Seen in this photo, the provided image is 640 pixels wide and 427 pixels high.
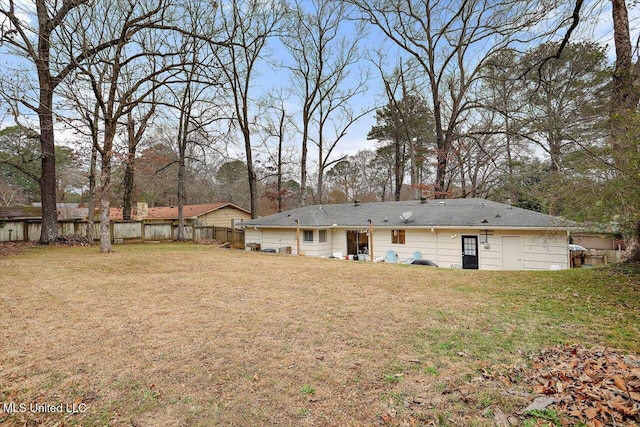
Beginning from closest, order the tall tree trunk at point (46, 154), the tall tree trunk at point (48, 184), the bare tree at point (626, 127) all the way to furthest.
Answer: the bare tree at point (626, 127)
the tall tree trunk at point (46, 154)
the tall tree trunk at point (48, 184)

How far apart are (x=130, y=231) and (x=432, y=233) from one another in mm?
16288

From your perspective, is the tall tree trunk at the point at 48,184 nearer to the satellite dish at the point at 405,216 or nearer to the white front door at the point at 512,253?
the satellite dish at the point at 405,216

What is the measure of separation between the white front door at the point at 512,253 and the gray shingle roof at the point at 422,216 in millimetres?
747

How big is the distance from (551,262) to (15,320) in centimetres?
1417

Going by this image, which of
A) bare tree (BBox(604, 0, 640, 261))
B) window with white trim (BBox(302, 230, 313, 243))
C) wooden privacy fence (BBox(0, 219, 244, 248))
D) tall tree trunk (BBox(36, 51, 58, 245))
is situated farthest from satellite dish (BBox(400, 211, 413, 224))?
tall tree trunk (BBox(36, 51, 58, 245))

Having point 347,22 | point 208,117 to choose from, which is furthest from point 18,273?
point 347,22

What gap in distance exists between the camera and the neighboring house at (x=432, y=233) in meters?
11.2

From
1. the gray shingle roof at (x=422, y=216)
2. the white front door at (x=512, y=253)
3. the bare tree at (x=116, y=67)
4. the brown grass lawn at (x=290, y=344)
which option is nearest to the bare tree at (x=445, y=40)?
the gray shingle roof at (x=422, y=216)

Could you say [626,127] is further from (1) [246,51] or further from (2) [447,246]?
(1) [246,51]

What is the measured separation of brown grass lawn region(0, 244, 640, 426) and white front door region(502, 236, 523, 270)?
15.6 ft

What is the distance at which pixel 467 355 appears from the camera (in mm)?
3295

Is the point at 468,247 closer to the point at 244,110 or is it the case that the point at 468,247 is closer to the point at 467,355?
the point at 467,355

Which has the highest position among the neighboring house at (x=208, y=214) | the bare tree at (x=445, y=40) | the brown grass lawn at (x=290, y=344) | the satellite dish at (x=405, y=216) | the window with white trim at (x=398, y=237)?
the bare tree at (x=445, y=40)

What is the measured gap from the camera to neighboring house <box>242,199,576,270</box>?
36.9 feet
